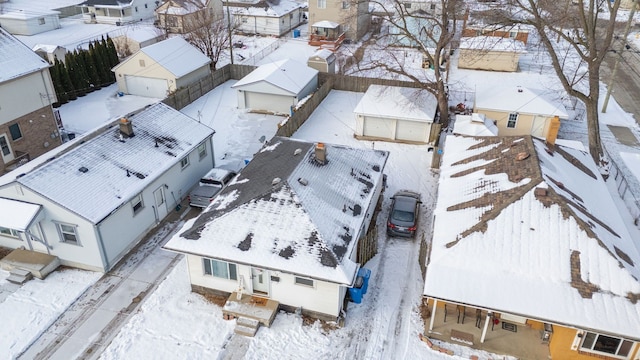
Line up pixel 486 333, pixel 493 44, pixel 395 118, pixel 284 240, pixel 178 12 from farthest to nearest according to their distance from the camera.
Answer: pixel 178 12 < pixel 493 44 < pixel 395 118 < pixel 284 240 < pixel 486 333

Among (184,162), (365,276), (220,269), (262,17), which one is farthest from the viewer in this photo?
(262,17)

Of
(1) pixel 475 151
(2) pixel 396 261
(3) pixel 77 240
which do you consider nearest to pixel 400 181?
(1) pixel 475 151

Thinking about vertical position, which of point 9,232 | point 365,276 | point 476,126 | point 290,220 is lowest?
point 365,276

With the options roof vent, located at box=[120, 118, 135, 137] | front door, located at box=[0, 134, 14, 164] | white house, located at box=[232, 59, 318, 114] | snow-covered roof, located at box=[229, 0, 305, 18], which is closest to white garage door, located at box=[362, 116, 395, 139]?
white house, located at box=[232, 59, 318, 114]

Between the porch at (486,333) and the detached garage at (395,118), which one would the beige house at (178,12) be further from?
the porch at (486,333)

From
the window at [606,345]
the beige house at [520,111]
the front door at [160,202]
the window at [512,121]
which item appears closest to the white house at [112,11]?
the front door at [160,202]

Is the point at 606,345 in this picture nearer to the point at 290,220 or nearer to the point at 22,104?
the point at 290,220

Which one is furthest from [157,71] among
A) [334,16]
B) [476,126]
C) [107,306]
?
[334,16]
